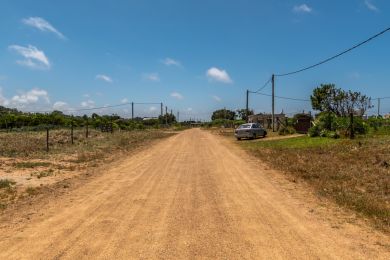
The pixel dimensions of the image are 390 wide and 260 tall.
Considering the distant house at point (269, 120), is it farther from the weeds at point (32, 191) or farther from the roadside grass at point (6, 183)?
the weeds at point (32, 191)

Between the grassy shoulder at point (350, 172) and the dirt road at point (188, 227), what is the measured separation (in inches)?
32.3

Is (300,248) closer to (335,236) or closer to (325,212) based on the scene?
(335,236)

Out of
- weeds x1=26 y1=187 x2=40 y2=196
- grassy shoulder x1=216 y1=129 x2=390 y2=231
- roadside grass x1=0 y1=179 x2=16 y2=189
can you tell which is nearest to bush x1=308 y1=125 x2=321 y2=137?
grassy shoulder x1=216 y1=129 x2=390 y2=231

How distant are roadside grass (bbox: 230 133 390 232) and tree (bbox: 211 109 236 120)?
134 meters

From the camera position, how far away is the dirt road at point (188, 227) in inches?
231

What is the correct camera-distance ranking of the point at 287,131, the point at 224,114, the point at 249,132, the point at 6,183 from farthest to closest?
the point at 224,114 → the point at 287,131 → the point at 249,132 → the point at 6,183

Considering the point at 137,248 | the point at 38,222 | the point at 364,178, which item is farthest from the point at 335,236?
the point at 364,178

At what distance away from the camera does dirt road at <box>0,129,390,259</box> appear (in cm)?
587

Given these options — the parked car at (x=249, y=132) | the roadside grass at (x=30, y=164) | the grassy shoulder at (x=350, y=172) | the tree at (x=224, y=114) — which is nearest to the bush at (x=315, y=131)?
the grassy shoulder at (x=350, y=172)

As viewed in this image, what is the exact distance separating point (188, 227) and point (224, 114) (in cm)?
15358

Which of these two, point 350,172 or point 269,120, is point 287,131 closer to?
point 269,120

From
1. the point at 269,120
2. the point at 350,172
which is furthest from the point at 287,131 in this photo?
the point at 350,172

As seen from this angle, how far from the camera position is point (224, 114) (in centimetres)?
16012

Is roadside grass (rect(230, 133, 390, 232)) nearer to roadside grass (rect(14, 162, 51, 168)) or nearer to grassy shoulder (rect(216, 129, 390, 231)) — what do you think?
grassy shoulder (rect(216, 129, 390, 231))
